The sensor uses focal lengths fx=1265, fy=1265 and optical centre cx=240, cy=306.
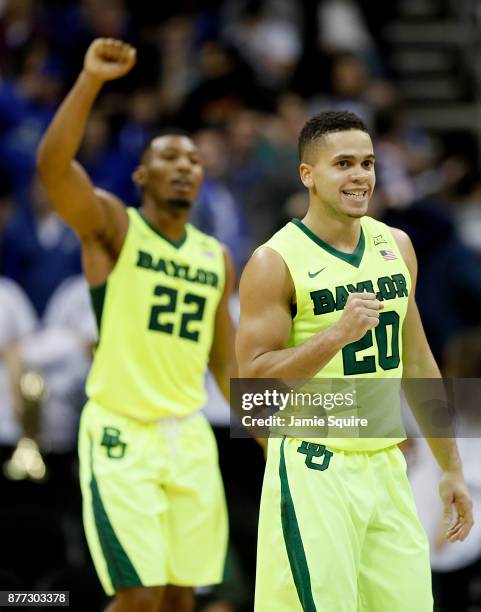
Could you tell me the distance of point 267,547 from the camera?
16.4 ft

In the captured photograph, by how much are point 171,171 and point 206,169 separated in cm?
446

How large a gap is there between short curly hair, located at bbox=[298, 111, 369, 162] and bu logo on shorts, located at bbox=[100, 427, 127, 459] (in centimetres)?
188

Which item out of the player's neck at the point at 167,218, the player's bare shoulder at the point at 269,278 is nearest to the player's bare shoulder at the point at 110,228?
the player's neck at the point at 167,218

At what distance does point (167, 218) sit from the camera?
679 cm

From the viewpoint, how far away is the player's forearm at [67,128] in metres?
6.16

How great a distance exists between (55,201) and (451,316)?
Answer: 4843 mm

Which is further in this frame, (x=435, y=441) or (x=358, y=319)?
(x=435, y=441)

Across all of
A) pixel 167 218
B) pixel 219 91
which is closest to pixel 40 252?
pixel 219 91

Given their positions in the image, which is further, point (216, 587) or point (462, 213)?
point (462, 213)

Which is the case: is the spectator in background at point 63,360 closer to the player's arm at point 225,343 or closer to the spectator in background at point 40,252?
the spectator in background at point 40,252

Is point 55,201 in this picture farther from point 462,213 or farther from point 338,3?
point 338,3

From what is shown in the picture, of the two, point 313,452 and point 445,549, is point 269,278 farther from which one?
point 445,549

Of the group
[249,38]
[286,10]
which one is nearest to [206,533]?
[249,38]

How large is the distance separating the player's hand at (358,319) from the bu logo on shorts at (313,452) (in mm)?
559
